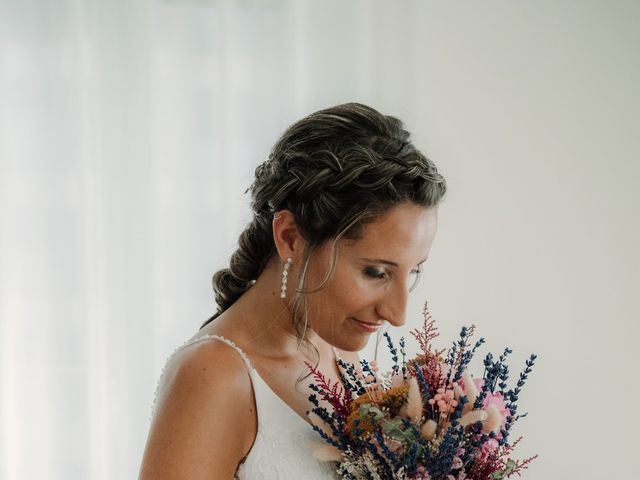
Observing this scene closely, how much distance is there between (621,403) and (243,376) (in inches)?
80.5

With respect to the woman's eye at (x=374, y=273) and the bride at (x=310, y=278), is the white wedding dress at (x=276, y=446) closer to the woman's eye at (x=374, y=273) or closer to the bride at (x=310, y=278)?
the bride at (x=310, y=278)

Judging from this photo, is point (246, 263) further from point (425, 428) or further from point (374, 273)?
point (425, 428)

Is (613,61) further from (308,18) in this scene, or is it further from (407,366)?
(407,366)

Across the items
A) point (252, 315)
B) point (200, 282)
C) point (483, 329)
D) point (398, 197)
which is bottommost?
point (483, 329)

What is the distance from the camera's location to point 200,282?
2492mm

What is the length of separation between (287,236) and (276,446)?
1.30ft

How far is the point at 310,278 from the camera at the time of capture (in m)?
1.42

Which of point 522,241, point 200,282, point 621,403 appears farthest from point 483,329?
point 200,282

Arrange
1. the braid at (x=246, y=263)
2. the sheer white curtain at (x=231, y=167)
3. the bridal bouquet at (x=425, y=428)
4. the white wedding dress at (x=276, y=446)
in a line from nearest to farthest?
1. the bridal bouquet at (x=425, y=428)
2. the white wedding dress at (x=276, y=446)
3. the braid at (x=246, y=263)
4. the sheer white curtain at (x=231, y=167)

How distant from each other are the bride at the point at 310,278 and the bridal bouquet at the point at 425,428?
104 millimetres

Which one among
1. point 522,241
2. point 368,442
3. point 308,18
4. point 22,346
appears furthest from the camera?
point 522,241

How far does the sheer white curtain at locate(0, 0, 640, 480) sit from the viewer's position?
240 cm

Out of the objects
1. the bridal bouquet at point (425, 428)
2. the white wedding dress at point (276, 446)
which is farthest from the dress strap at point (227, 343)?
the bridal bouquet at point (425, 428)

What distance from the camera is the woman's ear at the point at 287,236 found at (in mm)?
1425
